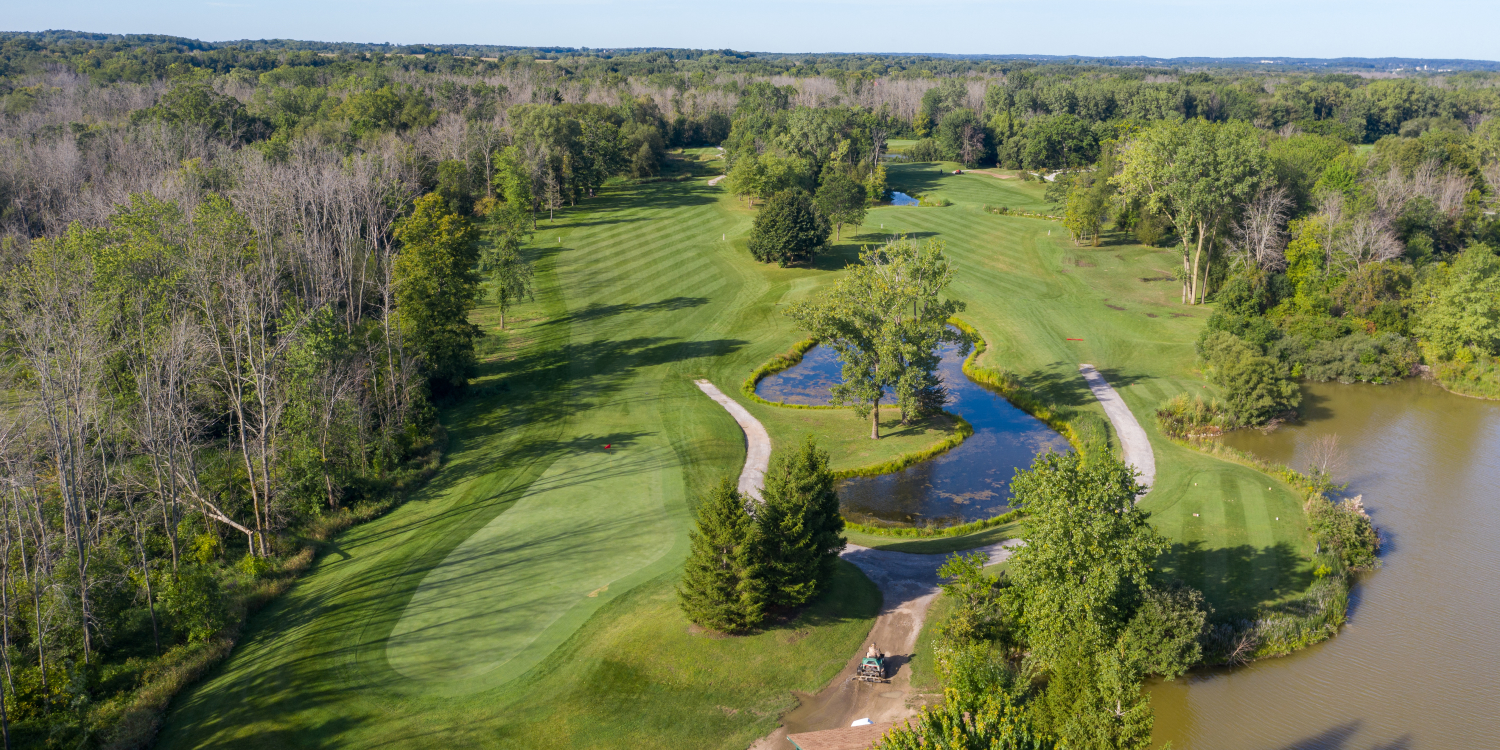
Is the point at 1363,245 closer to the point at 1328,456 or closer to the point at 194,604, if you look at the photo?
the point at 1328,456

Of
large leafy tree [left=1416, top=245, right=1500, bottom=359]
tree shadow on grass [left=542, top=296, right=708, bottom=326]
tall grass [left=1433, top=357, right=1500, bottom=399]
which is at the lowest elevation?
tall grass [left=1433, top=357, right=1500, bottom=399]

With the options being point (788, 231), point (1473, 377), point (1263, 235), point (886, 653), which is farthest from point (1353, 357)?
point (886, 653)

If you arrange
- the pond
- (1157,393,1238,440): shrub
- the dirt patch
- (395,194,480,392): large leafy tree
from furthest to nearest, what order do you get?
(395,194,480,392): large leafy tree → (1157,393,1238,440): shrub → the pond → the dirt patch

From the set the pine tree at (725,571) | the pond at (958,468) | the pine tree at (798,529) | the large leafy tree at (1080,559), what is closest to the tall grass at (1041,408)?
the pond at (958,468)

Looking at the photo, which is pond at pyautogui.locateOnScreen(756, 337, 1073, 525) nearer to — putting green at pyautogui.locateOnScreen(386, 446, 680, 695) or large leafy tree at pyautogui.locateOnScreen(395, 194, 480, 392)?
putting green at pyautogui.locateOnScreen(386, 446, 680, 695)

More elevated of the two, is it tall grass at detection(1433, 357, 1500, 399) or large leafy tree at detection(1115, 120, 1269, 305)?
large leafy tree at detection(1115, 120, 1269, 305)

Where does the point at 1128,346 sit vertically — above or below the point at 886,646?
above

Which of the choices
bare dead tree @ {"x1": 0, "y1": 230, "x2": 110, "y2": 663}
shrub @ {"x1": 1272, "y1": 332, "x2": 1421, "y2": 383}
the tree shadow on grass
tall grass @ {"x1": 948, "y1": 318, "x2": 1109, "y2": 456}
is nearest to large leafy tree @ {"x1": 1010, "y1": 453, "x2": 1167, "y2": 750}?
tall grass @ {"x1": 948, "y1": 318, "x2": 1109, "y2": 456}

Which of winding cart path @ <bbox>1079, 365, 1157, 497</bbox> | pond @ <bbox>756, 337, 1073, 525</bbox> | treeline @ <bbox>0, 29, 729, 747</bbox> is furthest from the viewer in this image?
winding cart path @ <bbox>1079, 365, 1157, 497</bbox>
